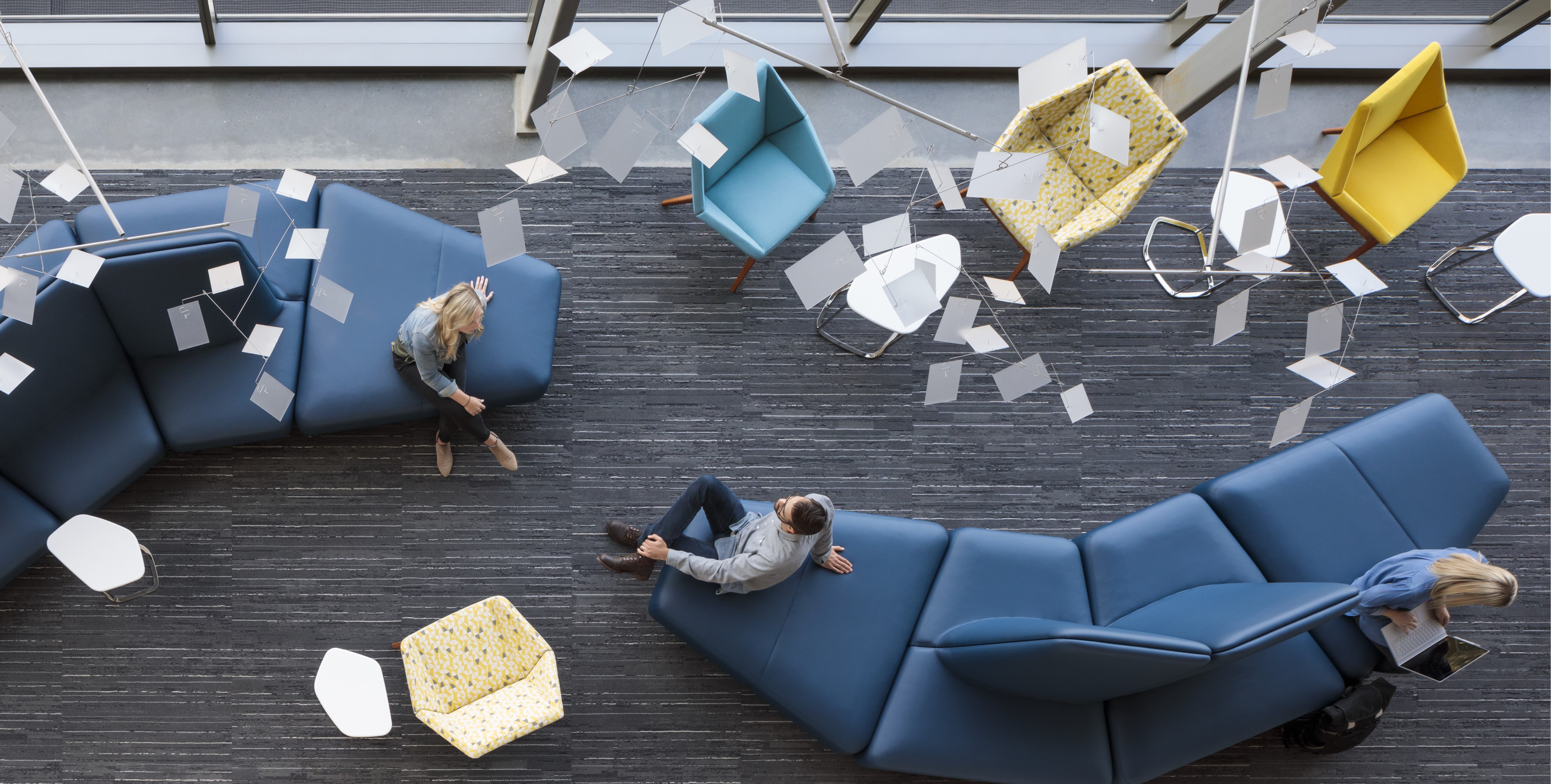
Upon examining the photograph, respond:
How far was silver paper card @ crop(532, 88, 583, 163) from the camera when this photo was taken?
7.80 ft

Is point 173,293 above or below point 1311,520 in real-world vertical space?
above

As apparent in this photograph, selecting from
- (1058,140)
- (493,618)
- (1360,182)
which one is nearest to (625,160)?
(493,618)

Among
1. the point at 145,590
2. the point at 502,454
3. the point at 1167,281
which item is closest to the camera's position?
the point at 145,590

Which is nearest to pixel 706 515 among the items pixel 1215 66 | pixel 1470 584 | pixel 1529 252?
pixel 1470 584

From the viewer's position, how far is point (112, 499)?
140 inches

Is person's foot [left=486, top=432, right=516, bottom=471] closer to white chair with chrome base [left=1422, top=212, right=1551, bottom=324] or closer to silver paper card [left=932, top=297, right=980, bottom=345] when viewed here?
silver paper card [left=932, top=297, right=980, bottom=345]

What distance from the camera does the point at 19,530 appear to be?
3.12 m

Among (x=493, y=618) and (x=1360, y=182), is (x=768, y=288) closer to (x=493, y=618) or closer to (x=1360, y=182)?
(x=493, y=618)

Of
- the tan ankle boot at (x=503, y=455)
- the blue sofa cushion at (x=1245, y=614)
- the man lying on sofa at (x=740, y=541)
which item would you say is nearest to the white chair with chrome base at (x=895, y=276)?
the man lying on sofa at (x=740, y=541)

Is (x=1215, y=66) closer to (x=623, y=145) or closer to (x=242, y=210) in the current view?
(x=623, y=145)

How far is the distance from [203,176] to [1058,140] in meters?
3.77

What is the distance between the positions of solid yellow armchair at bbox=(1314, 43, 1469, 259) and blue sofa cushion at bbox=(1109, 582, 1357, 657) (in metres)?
1.72

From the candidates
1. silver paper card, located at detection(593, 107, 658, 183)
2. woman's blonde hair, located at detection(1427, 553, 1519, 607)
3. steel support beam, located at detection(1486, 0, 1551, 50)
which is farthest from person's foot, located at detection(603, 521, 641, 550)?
steel support beam, located at detection(1486, 0, 1551, 50)

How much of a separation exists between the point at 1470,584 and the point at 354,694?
12.9 ft
